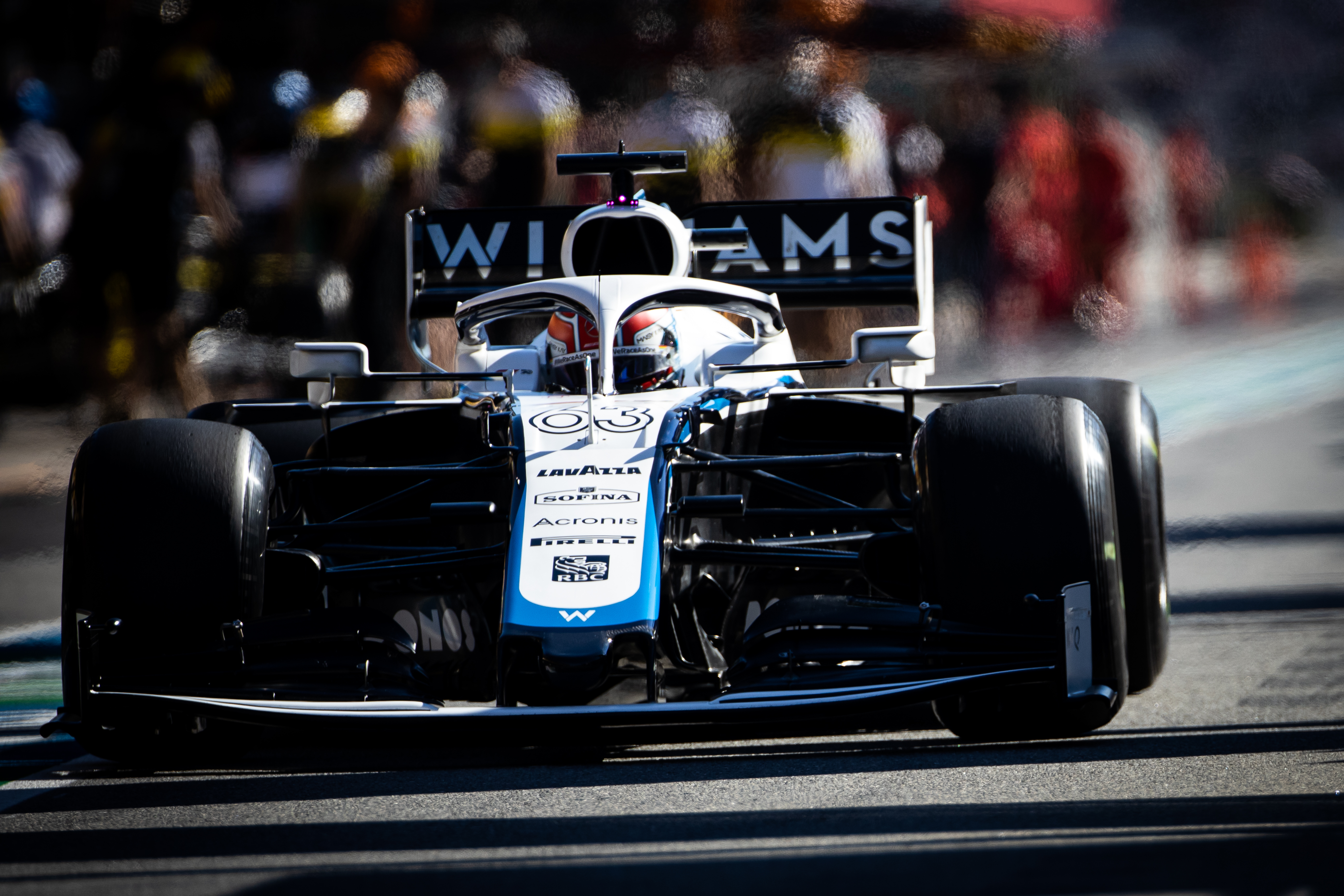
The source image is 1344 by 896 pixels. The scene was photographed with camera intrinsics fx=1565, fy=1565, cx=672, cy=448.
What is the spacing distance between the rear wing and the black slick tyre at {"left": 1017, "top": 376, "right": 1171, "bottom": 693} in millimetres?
1619

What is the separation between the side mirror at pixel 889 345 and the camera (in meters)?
5.14

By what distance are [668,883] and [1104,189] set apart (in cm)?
1397

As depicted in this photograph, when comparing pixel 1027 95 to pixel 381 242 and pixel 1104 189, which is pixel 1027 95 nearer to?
pixel 1104 189

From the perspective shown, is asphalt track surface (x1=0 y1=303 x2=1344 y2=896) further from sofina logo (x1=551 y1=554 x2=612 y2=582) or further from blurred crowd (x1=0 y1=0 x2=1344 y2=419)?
blurred crowd (x1=0 y1=0 x2=1344 y2=419)

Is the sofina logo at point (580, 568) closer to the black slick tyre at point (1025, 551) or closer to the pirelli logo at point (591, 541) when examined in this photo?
the pirelli logo at point (591, 541)

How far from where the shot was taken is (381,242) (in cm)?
1448

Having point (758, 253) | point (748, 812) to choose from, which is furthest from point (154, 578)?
point (758, 253)

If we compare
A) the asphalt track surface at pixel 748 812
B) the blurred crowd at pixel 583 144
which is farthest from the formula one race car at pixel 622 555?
the blurred crowd at pixel 583 144

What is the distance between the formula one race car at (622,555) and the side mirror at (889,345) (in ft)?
0.04

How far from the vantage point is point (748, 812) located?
3.49 m

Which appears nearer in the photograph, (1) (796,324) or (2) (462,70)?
(1) (796,324)

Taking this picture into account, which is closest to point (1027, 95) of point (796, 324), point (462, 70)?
point (796, 324)

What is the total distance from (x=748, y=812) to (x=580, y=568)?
3.23 ft

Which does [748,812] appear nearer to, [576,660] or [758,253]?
[576,660]
